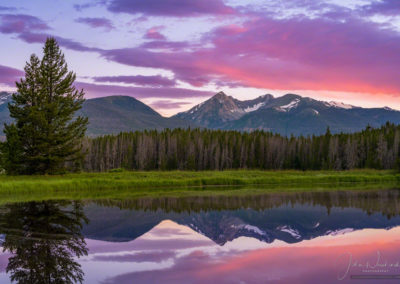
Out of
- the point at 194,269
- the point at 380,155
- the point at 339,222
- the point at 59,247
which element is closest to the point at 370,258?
the point at 194,269

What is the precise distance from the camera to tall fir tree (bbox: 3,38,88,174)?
42.0 m

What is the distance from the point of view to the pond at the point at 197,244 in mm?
11234

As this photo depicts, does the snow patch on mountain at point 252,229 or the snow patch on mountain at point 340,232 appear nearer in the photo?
the snow patch on mountain at point 340,232

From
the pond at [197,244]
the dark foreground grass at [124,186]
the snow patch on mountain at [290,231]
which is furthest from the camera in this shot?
the dark foreground grass at [124,186]

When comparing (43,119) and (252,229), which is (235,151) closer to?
(43,119)

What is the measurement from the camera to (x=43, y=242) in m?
15.0

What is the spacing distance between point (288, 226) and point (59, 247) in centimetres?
997

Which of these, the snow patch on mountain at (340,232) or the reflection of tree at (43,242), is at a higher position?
the snow patch on mountain at (340,232)

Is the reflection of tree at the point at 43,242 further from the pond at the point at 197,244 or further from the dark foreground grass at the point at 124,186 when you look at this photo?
the dark foreground grass at the point at 124,186

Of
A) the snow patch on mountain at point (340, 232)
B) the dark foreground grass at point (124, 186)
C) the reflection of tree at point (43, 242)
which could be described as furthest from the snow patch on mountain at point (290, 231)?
the dark foreground grass at point (124, 186)

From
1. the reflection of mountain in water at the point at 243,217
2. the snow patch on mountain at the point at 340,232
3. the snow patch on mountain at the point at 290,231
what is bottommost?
the reflection of mountain in water at the point at 243,217

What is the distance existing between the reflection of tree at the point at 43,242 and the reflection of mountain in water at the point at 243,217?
1090 millimetres

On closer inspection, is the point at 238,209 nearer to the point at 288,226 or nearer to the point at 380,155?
the point at 288,226

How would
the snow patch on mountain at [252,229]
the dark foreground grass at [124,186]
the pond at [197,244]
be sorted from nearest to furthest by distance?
the pond at [197,244] → the snow patch on mountain at [252,229] → the dark foreground grass at [124,186]
